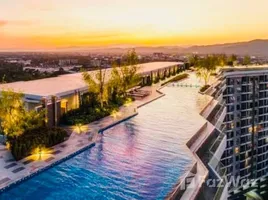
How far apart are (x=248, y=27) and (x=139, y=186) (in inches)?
1284

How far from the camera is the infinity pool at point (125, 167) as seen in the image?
714 centimetres

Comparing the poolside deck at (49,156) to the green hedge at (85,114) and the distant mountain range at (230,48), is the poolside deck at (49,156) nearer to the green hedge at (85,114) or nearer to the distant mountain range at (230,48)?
the green hedge at (85,114)

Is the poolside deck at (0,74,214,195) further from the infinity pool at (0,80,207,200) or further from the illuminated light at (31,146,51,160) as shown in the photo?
the infinity pool at (0,80,207,200)

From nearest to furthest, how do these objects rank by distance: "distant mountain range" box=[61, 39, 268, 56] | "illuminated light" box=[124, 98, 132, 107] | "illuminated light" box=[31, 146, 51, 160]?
"illuminated light" box=[31, 146, 51, 160]
"illuminated light" box=[124, 98, 132, 107]
"distant mountain range" box=[61, 39, 268, 56]

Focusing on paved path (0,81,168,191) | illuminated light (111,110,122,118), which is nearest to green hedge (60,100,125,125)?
illuminated light (111,110,122,118)

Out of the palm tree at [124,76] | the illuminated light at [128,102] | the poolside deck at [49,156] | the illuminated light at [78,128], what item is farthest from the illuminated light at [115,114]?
the palm tree at [124,76]

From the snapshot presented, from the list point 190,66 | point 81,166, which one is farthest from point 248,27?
point 81,166

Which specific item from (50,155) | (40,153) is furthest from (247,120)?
(40,153)

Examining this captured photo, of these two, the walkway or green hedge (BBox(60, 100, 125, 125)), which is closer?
the walkway

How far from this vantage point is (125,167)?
8531mm

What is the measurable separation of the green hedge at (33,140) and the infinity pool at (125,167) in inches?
48.3

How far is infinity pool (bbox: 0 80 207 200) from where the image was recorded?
7141 millimetres

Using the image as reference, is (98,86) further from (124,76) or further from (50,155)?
(50,155)

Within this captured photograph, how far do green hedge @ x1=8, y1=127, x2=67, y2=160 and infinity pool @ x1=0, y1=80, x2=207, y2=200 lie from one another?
4.03 feet
